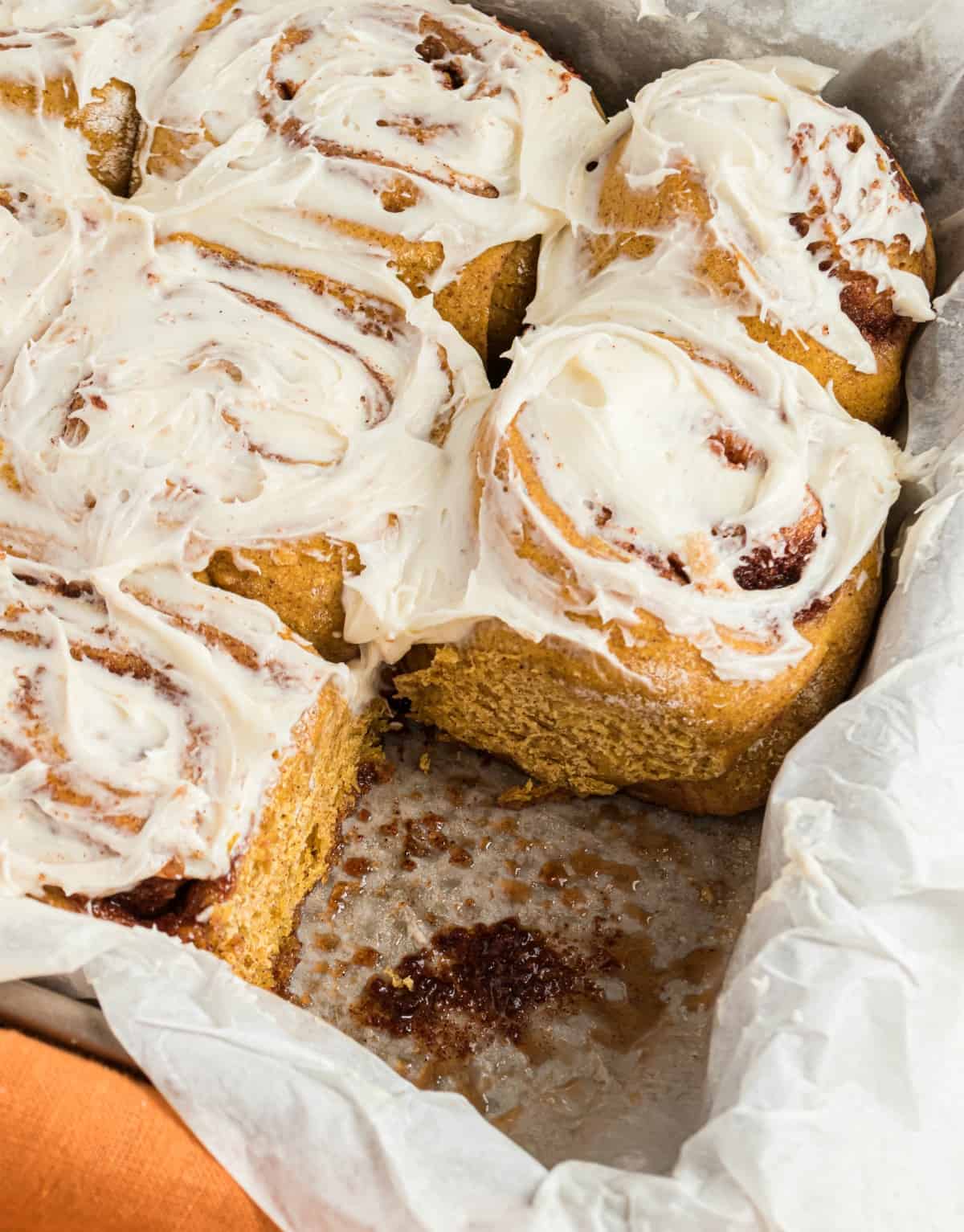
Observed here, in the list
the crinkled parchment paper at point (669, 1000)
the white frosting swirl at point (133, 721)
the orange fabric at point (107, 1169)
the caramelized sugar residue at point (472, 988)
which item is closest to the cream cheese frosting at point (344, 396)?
the white frosting swirl at point (133, 721)

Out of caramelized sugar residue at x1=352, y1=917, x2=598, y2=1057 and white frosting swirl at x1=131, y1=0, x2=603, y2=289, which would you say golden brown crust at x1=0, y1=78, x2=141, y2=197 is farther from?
caramelized sugar residue at x1=352, y1=917, x2=598, y2=1057

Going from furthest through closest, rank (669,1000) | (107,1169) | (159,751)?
(669,1000) → (159,751) → (107,1169)

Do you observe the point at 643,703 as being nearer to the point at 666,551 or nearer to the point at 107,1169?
the point at 666,551

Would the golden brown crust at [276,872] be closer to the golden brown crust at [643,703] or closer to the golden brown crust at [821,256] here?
the golden brown crust at [643,703]

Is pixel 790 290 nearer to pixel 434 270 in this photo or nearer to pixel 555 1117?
pixel 434 270

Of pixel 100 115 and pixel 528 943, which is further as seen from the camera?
pixel 100 115

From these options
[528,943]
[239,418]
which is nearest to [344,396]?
[239,418]
